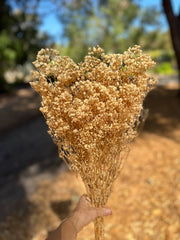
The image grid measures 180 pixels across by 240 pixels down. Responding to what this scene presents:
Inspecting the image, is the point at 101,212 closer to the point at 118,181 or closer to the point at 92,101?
the point at 92,101

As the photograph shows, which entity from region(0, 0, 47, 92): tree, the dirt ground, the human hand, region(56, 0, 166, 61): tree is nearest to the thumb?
the human hand

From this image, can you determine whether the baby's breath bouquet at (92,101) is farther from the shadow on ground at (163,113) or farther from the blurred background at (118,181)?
the shadow on ground at (163,113)

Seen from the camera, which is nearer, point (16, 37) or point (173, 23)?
point (173, 23)

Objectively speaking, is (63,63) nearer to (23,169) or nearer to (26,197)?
(26,197)

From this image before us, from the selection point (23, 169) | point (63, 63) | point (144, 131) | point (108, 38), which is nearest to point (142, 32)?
point (108, 38)

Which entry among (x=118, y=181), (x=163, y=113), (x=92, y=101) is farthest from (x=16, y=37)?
(x=92, y=101)

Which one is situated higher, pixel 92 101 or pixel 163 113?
pixel 163 113
